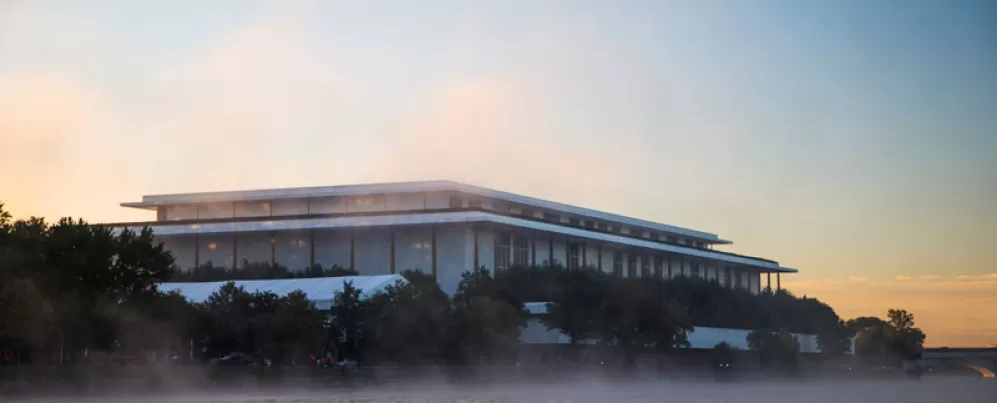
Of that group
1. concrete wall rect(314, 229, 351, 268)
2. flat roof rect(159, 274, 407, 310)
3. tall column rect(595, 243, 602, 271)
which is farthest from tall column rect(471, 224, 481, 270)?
tall column rect(595, 243, 602, 271)

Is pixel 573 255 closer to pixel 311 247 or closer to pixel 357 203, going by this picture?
pixel 357 203

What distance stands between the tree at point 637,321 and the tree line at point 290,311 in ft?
0.34

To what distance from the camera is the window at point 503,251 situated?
123 metres

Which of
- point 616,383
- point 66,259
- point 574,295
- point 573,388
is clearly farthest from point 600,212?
point 66,259

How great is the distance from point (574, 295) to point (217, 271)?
34.3m

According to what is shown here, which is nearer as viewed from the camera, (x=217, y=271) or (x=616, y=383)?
(x=616, y=383)

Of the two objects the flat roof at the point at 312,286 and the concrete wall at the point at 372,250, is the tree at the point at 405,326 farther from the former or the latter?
the concrete wall at the point at 372,250

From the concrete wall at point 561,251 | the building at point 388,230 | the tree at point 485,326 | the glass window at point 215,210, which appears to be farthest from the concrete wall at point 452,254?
the glass window at point 215,210

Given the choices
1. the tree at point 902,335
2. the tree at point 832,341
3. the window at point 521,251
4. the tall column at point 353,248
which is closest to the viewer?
the tall column at point 353,248

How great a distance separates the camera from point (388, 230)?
12181 centimetres

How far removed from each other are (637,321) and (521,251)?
2715 centimetres

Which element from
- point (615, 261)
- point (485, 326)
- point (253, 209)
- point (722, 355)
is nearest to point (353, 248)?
point (253, 209)

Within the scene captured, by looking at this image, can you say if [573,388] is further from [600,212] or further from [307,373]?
[600,212]

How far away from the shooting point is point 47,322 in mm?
66375
